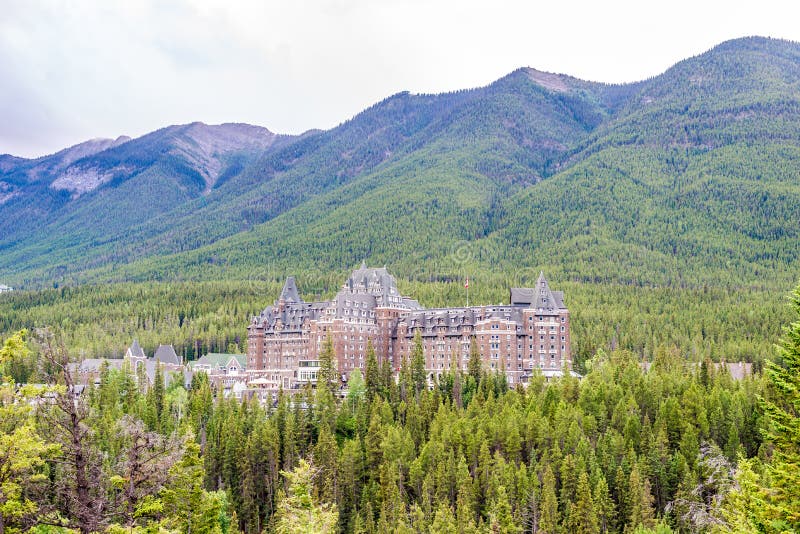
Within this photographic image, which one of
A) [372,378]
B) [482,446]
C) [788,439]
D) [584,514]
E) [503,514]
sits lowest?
[584,514]

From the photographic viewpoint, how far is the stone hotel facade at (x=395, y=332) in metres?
147

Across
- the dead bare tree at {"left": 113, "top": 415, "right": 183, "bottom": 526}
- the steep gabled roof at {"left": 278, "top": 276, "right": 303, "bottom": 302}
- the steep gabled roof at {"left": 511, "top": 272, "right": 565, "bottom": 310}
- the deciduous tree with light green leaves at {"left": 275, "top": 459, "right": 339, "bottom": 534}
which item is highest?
the steep gabled roof at {"left": 278, "top": 276, "right": 303, "bottom": 302}

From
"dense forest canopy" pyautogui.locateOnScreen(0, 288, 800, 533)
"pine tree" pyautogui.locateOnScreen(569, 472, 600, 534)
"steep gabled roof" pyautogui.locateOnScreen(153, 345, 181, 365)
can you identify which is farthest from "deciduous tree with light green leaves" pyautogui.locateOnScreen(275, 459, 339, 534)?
"steep gabled roof" pyautogui.locateOnScreen(153, 345, 181, 365)

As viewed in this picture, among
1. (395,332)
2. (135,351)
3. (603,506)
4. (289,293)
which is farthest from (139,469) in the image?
(135,351)

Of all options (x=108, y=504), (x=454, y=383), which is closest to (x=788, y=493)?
(x=108, y=504)

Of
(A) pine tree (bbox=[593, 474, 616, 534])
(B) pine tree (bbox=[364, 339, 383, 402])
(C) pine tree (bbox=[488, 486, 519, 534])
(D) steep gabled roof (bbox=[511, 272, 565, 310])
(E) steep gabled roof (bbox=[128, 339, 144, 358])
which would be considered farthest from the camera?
(E) steep gabled roof (bbox=[128, 339, 144, 358])

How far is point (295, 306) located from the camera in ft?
572

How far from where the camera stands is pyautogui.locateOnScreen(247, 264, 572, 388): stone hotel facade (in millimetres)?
146875

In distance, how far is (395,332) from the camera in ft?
540

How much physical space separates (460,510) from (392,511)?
964 cm

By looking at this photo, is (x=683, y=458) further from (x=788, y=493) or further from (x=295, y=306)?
(x=295, y=306)

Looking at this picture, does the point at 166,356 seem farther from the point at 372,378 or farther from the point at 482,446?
the point at 482,446

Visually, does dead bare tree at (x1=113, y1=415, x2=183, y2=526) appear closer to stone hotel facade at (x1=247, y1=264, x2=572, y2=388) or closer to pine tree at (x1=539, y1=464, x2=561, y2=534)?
pine tree at (x1=539, y1=464, x2=561, y2=534)

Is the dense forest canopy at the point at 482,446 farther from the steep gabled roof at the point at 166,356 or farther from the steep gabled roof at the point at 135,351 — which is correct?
the steep gabled roof at the point at 135,351
